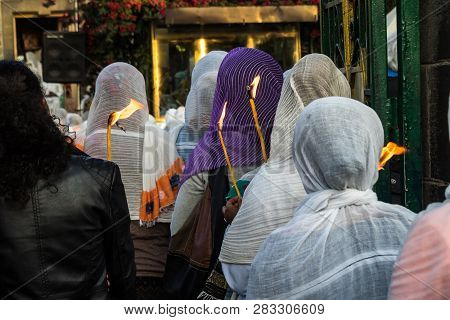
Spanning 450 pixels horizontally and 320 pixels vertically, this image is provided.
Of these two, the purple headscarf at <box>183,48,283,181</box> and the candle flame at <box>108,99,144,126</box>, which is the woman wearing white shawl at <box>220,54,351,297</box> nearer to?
the purple headscarf at <box>183,48,283,181</box>

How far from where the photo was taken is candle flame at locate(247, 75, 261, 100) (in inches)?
167

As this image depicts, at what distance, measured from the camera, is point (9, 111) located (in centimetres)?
289

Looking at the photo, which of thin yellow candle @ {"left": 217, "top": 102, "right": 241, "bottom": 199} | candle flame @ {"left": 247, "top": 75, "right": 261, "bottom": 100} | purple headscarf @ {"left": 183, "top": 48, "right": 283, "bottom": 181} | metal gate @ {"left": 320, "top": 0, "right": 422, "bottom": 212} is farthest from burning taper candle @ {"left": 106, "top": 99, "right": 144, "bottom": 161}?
metal gate @ {"left": 320, "top": 0, "right": 422, "bottom": 212}

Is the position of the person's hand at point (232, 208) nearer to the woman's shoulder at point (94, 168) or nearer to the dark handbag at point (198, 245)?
the dark handbag at point (198, 245)

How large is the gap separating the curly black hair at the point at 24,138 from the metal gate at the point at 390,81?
6.53ft

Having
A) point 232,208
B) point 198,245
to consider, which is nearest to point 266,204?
point 232,208

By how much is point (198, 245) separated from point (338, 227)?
→ 199 cm

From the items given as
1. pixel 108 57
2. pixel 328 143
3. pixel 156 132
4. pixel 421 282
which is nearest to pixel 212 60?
pixel 156 132

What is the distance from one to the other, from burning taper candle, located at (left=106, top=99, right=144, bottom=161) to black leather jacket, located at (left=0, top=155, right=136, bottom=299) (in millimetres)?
1978

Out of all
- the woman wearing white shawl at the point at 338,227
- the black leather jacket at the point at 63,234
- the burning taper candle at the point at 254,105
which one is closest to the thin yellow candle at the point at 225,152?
the burning taper candle at the point at 254,105

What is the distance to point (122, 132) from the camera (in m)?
5.23

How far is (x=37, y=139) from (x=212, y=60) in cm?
291

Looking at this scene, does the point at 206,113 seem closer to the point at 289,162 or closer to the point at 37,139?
the point at 289,162

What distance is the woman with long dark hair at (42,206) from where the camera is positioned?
287 centimetres
